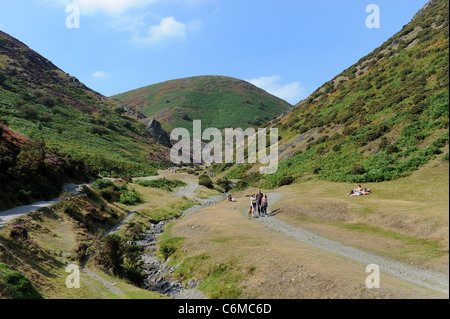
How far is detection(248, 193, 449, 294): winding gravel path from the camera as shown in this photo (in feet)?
32.4

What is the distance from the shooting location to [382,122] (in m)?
45.3

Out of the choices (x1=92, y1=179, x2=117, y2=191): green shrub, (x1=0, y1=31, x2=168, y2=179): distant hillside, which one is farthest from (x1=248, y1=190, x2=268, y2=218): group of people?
(x1=0, y1=31, x2=168, y2=179): distant hillside

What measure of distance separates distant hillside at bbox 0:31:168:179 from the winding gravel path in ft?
159

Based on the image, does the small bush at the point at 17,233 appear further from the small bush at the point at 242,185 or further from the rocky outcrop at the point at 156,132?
the rocky outcrop at the point at 156,132

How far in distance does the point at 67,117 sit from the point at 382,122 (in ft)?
319

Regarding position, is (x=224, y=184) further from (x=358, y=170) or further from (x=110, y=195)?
(x=358, y=170)

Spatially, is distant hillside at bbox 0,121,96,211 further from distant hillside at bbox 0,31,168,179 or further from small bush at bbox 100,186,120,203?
distant hillside at bbox 0,31,168,179

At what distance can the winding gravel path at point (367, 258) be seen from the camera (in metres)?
9.89

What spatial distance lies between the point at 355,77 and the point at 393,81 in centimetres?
2964

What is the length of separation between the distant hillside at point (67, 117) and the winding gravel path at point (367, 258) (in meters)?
48.6

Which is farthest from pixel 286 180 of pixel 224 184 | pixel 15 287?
pixel 15 287

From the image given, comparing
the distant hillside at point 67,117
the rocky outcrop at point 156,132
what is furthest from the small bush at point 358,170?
the rocky outcrop at point 156,132
